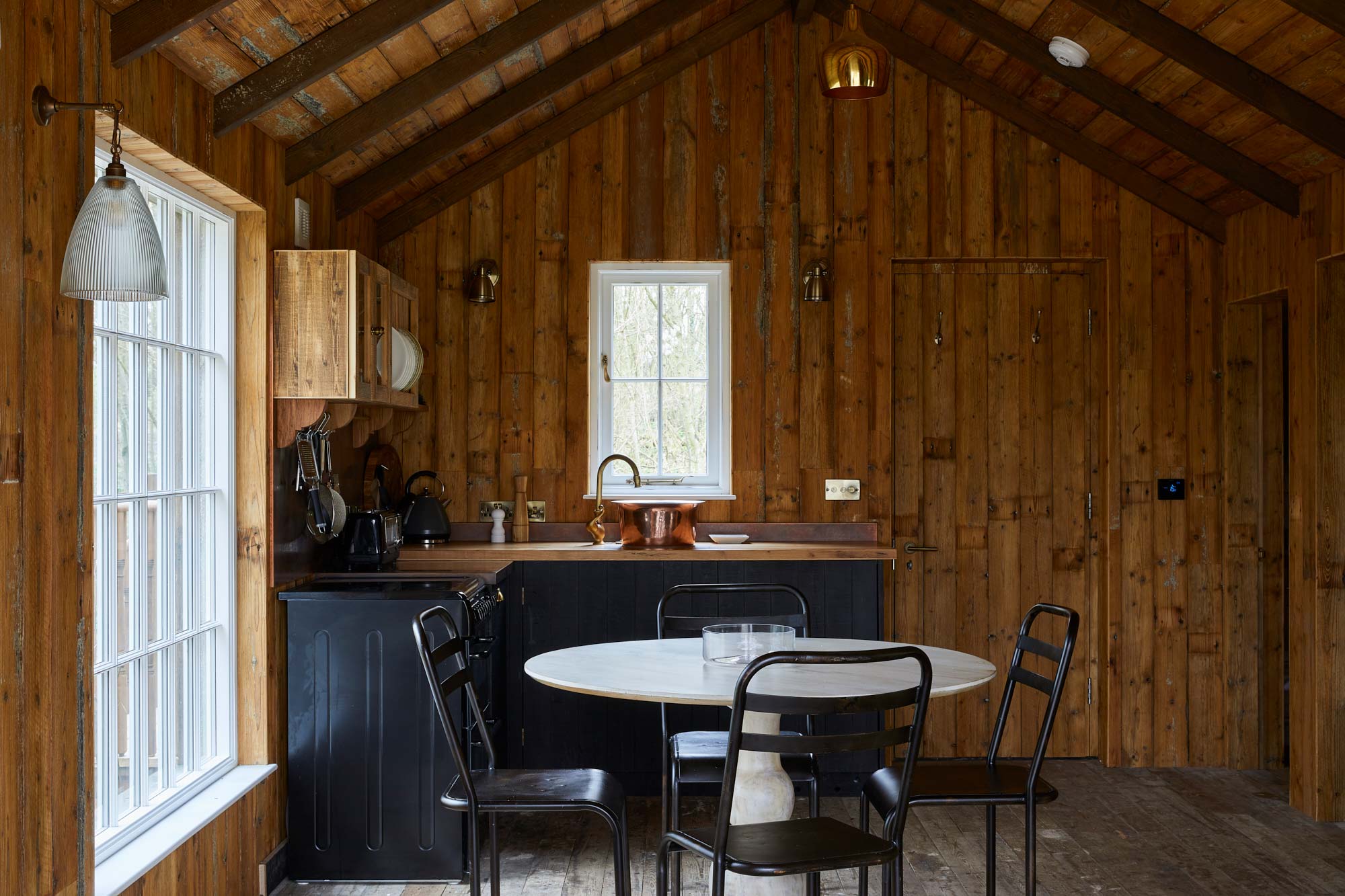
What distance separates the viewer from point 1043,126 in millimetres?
4762

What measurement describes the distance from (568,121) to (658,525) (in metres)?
1.74

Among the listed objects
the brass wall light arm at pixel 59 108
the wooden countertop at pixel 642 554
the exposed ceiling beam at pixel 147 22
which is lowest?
the wooden countertop at pixel 642 554

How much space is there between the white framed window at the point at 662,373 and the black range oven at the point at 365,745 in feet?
5.04

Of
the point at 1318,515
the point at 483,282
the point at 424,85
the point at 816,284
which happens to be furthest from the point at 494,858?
the point at 1318,515

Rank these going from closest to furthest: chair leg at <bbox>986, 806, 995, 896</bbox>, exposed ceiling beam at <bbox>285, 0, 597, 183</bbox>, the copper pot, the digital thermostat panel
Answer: chair leg at <bbox>986, 806, 995, 896</bbox> < exposed ceiling beam at <bbox>285, 0, 597, 183</bbox> < the copper pot < the digital thermostat panel

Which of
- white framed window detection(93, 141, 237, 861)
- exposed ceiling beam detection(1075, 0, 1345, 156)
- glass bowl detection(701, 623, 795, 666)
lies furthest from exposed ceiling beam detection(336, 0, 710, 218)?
glass bowl detection(701, 623, 795, 666)

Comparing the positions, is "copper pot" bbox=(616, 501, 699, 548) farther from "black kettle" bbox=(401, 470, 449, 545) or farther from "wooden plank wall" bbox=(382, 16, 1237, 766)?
"black kettle" bbox=(401, 470, 449, 545)

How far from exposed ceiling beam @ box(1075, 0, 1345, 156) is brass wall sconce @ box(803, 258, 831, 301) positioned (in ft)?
4.87

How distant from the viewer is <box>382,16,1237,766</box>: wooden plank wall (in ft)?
15.8

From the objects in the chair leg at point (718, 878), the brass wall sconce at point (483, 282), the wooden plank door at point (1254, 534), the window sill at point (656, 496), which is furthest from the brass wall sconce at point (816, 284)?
the chair leg at point (718, 878)

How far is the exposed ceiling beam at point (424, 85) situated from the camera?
3609 millimetres

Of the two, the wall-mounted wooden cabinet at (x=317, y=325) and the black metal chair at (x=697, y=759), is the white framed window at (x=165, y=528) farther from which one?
the black metal chair at (x=697, y=759)

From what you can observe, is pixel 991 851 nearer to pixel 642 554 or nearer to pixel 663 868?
pixel 663 868

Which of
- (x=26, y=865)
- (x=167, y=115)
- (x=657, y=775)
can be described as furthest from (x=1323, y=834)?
(x=167, y=115)
